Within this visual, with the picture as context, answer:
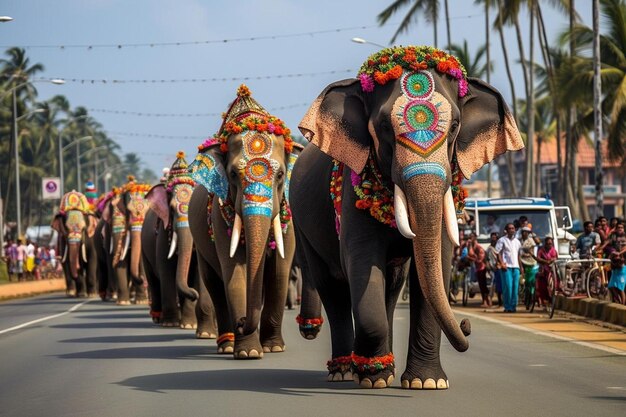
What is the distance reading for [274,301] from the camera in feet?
49.9

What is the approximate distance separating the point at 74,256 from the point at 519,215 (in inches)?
533

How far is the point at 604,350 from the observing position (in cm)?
1562

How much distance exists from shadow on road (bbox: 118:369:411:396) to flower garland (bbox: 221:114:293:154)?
297cm

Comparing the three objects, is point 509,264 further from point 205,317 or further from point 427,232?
point 427,232

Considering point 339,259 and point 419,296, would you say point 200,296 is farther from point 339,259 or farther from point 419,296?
point 419,296

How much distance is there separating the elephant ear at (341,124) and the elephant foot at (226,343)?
4.89 metres

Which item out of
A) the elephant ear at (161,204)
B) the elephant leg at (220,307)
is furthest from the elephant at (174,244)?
the elephant leg at (220,307)

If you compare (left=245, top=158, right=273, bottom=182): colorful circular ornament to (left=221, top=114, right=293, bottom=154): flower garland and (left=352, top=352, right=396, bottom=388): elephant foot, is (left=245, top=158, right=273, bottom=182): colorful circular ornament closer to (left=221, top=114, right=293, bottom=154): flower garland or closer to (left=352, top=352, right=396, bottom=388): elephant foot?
(left=221, top=114, right=293, bottom=154): flower garland

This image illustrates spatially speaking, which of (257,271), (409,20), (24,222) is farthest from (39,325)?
(24,222)

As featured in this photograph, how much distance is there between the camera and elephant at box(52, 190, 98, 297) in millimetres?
38031

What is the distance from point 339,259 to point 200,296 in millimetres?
5776

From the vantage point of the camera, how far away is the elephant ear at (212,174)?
15109mm

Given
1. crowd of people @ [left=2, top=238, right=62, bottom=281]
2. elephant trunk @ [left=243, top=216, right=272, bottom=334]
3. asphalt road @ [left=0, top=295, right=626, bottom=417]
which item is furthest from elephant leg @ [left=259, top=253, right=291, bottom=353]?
crowd of people @ [left=2, top=238, right=62, bottom=281]

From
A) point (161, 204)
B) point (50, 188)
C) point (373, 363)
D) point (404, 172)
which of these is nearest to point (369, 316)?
point (373, 363)
